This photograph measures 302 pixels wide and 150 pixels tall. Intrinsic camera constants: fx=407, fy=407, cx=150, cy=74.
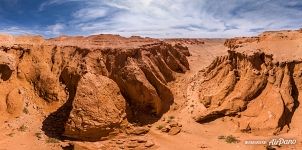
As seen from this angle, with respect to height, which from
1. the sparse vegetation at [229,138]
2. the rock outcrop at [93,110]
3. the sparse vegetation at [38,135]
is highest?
the rock outcrop at [93,110]

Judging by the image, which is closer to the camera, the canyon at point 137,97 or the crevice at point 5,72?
the canyon at point 137,97

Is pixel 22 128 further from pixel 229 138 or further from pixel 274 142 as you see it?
pixel 274 142

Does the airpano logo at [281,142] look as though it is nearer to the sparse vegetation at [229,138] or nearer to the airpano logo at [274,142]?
the airpano logo at [274,142]

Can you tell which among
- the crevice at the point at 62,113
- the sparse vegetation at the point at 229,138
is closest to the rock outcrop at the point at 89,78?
the crevice at the point at 62,113

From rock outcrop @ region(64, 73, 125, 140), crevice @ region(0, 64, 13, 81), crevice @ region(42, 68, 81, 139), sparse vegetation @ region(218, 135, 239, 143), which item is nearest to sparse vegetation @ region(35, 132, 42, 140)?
crevice @ region(42, 68, 81, 139)

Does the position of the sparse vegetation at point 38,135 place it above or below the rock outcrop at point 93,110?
below

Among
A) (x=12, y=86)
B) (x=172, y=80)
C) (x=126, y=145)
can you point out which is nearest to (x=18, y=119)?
(x=12, y=86)

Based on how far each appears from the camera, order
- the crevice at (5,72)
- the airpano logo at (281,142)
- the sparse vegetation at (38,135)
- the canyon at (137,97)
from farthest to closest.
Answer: the crevice at (5,72) < the sparse vegetation at (38,135) < the canyon at (137,97) < the airpano logo at (281,142)

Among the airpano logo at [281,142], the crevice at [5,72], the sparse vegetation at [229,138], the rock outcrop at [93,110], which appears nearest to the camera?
the rock outcrop at [93,110]

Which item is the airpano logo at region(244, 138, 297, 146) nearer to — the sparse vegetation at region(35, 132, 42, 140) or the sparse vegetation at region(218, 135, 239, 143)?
the sparse vegetation at region(218, 135, 239, 143)

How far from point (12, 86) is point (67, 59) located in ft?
8.19

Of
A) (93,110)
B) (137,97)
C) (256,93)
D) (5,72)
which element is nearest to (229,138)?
(256,93)

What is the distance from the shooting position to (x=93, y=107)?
14.1m

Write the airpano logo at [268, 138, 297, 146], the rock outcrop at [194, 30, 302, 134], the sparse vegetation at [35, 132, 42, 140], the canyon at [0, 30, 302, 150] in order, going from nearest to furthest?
the airpano logo at [268, 138, 297, 146]
the canyon at [0, 30, 302, 150]
the sparse vegetation at [35, 132, 42, 140]
the rock outcrop at [194, 30, 302, 134]
